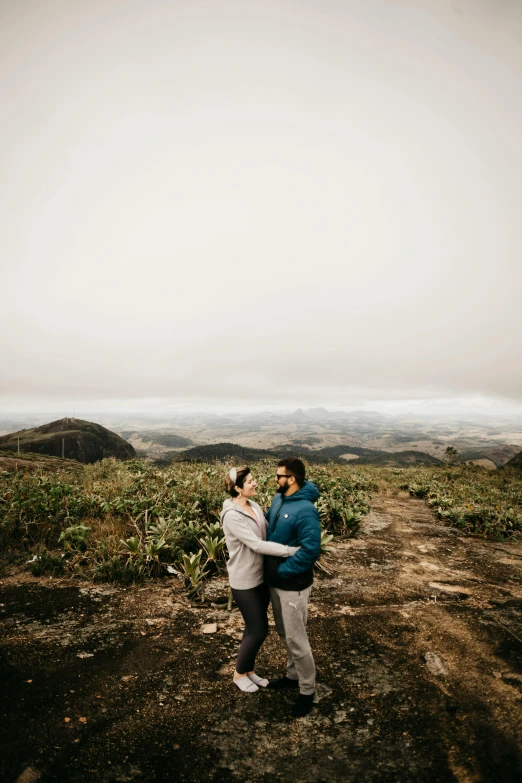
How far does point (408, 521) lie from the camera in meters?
10.6

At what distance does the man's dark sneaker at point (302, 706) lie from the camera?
11.1 ft

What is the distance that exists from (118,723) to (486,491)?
15310mm

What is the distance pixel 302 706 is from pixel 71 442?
36.5m

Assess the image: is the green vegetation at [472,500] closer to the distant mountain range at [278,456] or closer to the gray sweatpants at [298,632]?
the gray sweatpants at [298,632]

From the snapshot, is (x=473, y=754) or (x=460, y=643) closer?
(x=473, y=754)

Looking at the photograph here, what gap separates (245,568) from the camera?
3506 mm

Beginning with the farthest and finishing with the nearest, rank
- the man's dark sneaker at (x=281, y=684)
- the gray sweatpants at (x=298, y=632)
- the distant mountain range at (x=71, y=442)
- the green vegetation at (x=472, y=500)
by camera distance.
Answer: the distant mountain range at (x=71, y=442)
the green vegetation at (x=472, y=500)
the man's dark sneaker at (x=281, y=684)
the gray sweatpants at (x=298, y=632)

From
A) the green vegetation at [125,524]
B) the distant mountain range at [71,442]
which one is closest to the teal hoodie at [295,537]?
the green vegetation at [125,524]

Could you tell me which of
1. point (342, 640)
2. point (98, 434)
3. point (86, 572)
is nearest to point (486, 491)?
point (342, 640)

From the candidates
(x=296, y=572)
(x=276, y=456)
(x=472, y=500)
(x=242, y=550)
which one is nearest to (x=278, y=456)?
(x=276, y=456)

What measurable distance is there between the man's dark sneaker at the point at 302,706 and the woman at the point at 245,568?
1.67 feet

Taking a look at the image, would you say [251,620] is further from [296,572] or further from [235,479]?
[235,479]

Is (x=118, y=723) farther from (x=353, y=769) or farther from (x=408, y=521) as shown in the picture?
(x=408, y=521)

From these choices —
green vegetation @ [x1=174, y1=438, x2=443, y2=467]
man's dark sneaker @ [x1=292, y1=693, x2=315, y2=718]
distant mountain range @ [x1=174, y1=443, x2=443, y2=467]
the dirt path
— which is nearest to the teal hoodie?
man's dark sneaker @ [x1=292, y1=693, x2=315, y2=718]
